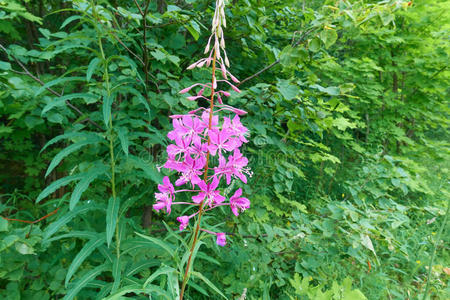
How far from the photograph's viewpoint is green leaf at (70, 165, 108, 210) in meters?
1.41

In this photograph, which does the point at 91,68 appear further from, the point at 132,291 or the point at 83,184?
the point at 132,291

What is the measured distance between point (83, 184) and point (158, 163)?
88cm

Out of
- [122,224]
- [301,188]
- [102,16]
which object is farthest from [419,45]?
[122,224]

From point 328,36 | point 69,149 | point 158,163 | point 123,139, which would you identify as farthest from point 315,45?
point 69,149

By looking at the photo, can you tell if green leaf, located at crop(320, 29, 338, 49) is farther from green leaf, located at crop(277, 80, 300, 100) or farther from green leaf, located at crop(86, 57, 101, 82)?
green leaf, located at crop(86, 57, 101, 82)

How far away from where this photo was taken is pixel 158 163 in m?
2.32

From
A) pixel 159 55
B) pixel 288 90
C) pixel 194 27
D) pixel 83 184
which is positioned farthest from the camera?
pixel 288 90

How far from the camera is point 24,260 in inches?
72.7

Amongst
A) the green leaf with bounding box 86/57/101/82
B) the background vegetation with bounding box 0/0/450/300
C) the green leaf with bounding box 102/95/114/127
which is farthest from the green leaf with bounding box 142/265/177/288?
the green leaf with bounding box 86/57/101/82

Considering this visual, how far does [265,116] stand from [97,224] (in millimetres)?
1693

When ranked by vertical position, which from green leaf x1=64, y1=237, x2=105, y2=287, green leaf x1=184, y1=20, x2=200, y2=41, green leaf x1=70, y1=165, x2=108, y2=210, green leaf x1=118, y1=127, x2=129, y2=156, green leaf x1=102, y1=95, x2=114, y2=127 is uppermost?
green leaf x1=184, y1=20, x2=200, y2=41

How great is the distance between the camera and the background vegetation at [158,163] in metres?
1.63

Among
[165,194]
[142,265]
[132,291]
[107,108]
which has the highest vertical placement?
[107,108]

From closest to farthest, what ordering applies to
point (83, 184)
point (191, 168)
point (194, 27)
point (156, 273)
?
1. point (156, 273)
2. point (191, 168)
3. point (83, 184)
4. point (194, 27)
